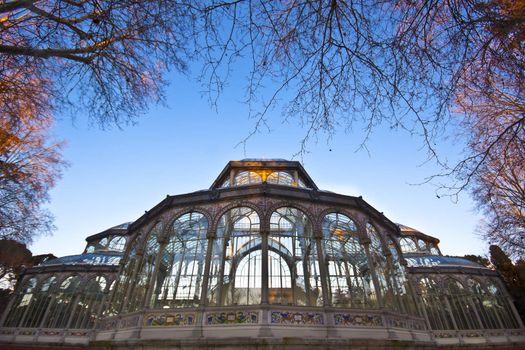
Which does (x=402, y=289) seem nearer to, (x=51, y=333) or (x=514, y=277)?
(x=514, y=277)

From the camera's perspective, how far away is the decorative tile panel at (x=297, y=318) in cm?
901

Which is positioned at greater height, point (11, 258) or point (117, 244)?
point (117, 244)

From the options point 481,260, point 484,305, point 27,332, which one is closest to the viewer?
point 27,332

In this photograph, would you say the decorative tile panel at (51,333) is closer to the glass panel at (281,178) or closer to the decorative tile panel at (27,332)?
the decorative tile panel at (27,332)

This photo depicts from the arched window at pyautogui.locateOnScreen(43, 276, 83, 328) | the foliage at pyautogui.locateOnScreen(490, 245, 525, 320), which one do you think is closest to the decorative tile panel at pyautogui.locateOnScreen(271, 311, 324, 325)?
the arched window at pyautogui.locateOnScreen(43, 276, 83, 328)

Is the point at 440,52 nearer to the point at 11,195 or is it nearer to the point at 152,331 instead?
the point at 152,331

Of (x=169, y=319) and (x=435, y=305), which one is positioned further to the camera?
(x=435, y=305)

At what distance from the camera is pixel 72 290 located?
2144cm

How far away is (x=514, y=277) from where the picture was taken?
24922 mm

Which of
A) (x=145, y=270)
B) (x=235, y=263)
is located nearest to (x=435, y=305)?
(x=235, y=263)

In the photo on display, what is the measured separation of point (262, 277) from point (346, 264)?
14.1 ft

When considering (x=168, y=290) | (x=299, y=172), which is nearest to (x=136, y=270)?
(x=168, y=290)

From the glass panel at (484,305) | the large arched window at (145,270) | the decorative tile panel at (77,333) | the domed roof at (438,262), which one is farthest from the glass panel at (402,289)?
the decorative tile panel at (77,333)

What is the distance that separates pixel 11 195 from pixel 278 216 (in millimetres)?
13063
